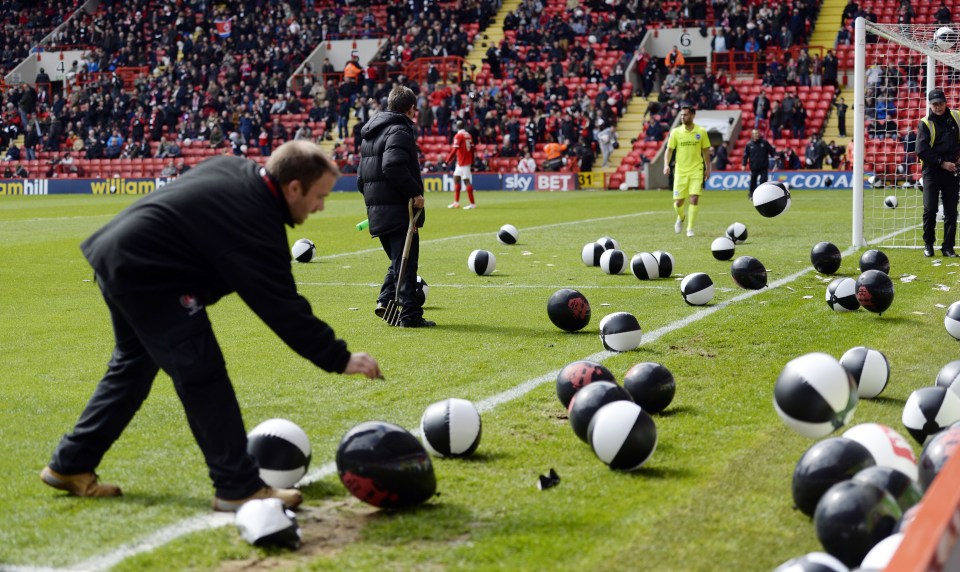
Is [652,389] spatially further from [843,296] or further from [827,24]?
[827,24]

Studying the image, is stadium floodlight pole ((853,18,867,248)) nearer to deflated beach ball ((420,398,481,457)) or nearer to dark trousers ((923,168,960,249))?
dark trousers ((923,168,960,249))

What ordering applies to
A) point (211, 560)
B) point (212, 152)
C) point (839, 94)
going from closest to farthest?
point (211, 560)
point (839, 94)
point (212, 152)

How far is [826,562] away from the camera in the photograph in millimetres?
3635

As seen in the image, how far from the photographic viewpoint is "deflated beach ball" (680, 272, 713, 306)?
36.4 feet

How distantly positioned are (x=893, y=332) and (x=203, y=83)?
159 feet

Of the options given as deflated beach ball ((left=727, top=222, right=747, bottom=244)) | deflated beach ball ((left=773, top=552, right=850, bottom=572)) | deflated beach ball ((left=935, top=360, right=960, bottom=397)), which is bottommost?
deflated beach ball ((left=727, top=222, right=747, bottom=244))

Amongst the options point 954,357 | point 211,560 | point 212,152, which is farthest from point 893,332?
point 212,152

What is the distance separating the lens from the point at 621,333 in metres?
8.59

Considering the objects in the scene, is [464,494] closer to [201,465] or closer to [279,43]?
[201,465]

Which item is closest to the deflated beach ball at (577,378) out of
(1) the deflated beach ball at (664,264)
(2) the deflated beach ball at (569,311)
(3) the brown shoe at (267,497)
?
(3) the brown shoe at (267,497)

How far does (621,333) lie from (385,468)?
13.5 ft

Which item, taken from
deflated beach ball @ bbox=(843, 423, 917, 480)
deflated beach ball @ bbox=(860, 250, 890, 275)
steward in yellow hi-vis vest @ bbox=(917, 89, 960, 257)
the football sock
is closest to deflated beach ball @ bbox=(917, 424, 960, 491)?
deflated beach ball @ bbox=(843, 423, 917, 480)

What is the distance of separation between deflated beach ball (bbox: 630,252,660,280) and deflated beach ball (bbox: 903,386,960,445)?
7567mm

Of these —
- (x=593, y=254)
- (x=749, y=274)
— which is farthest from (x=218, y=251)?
(x=593, y=254)
